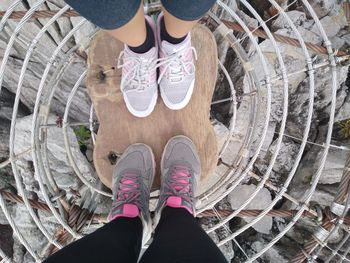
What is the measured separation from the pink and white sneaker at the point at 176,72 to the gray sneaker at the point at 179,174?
0.15 meters

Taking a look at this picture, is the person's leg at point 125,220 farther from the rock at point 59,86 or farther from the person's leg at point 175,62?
the rock at point 59,86

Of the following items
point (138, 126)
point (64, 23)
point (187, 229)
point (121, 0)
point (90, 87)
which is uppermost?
point (64, 23)

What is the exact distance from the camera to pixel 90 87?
4.40ft

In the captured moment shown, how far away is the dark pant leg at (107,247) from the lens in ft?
2.52

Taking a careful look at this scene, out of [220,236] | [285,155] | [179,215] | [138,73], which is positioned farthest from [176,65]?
[220,236]

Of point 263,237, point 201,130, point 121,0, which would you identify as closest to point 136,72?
point 201,130

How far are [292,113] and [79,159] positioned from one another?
1.13 m

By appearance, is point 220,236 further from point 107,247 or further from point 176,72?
point 107,247

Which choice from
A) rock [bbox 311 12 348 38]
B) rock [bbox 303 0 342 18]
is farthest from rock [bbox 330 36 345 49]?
rock [bbox 303 0 342 18]

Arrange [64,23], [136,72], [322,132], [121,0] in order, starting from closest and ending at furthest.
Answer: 1. [121,0]
2. [136,72]
3. [64,23]
4. [322,132]

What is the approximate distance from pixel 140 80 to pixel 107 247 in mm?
581

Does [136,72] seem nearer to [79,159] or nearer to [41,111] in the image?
[41,111]

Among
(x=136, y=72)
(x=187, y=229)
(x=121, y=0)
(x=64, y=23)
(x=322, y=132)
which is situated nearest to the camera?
(x=121, y=0)

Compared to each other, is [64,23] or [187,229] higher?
[64,23]
